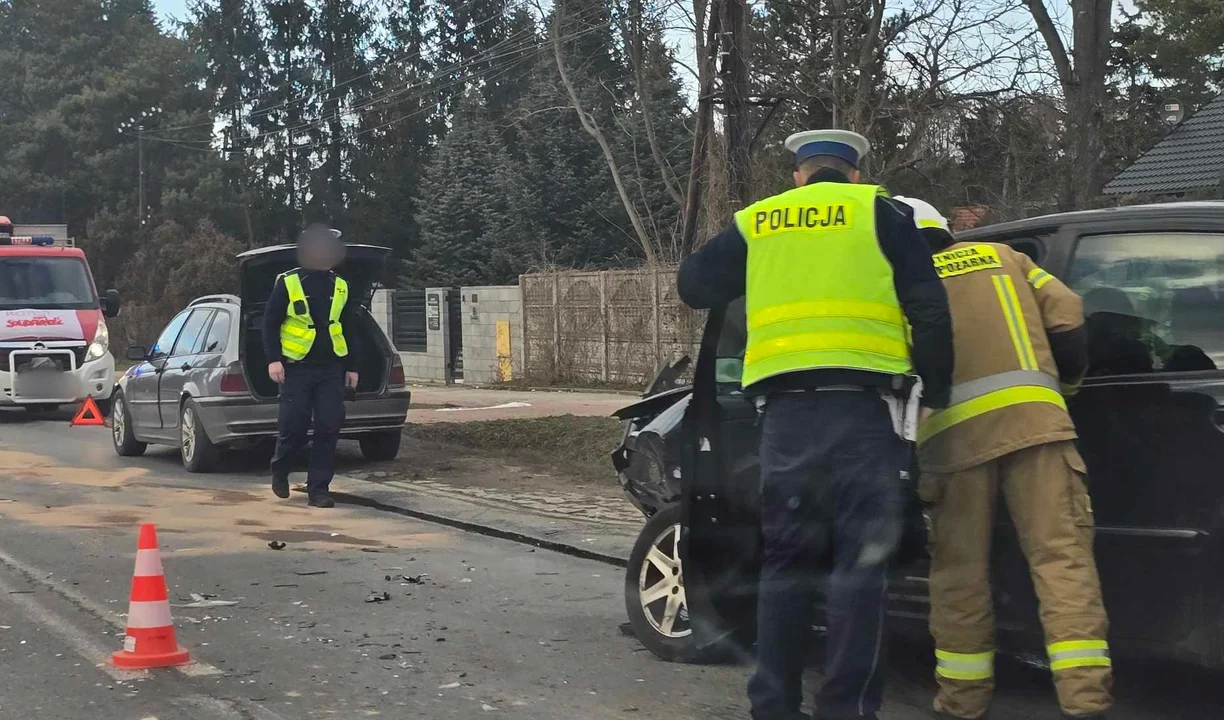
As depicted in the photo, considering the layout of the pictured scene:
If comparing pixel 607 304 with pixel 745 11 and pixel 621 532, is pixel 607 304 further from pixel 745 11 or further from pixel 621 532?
pixel 621 532

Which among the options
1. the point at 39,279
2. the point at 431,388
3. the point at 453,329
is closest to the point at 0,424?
the point at 39,279

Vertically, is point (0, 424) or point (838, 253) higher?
point (838, 253)

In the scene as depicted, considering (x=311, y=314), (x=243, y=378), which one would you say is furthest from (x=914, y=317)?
(x=243, y=378)

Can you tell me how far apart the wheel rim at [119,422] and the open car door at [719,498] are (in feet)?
31.8

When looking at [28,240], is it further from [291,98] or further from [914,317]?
[291,98]

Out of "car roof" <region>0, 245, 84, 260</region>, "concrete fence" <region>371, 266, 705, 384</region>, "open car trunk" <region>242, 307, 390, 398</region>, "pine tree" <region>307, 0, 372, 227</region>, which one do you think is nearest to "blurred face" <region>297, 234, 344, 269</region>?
"open car trunk" <region>242, 307, 390, 398</region>

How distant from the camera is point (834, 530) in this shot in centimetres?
429

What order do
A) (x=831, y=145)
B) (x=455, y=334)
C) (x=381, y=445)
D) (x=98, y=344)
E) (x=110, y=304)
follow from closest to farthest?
(x=831, y=145)
(x=381, y=445)
(x=98, y=344)
(x=110, y=304)
(x=455, y=334)

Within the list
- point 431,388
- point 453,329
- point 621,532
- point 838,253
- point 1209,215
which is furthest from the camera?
point 453,329

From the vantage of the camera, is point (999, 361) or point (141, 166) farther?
point (141, 166)

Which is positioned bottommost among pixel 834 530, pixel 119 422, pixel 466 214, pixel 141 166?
pixel 119 422

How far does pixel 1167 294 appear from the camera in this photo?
4.62 meters

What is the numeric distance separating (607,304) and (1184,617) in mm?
16211

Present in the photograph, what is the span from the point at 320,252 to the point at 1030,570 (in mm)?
6999
